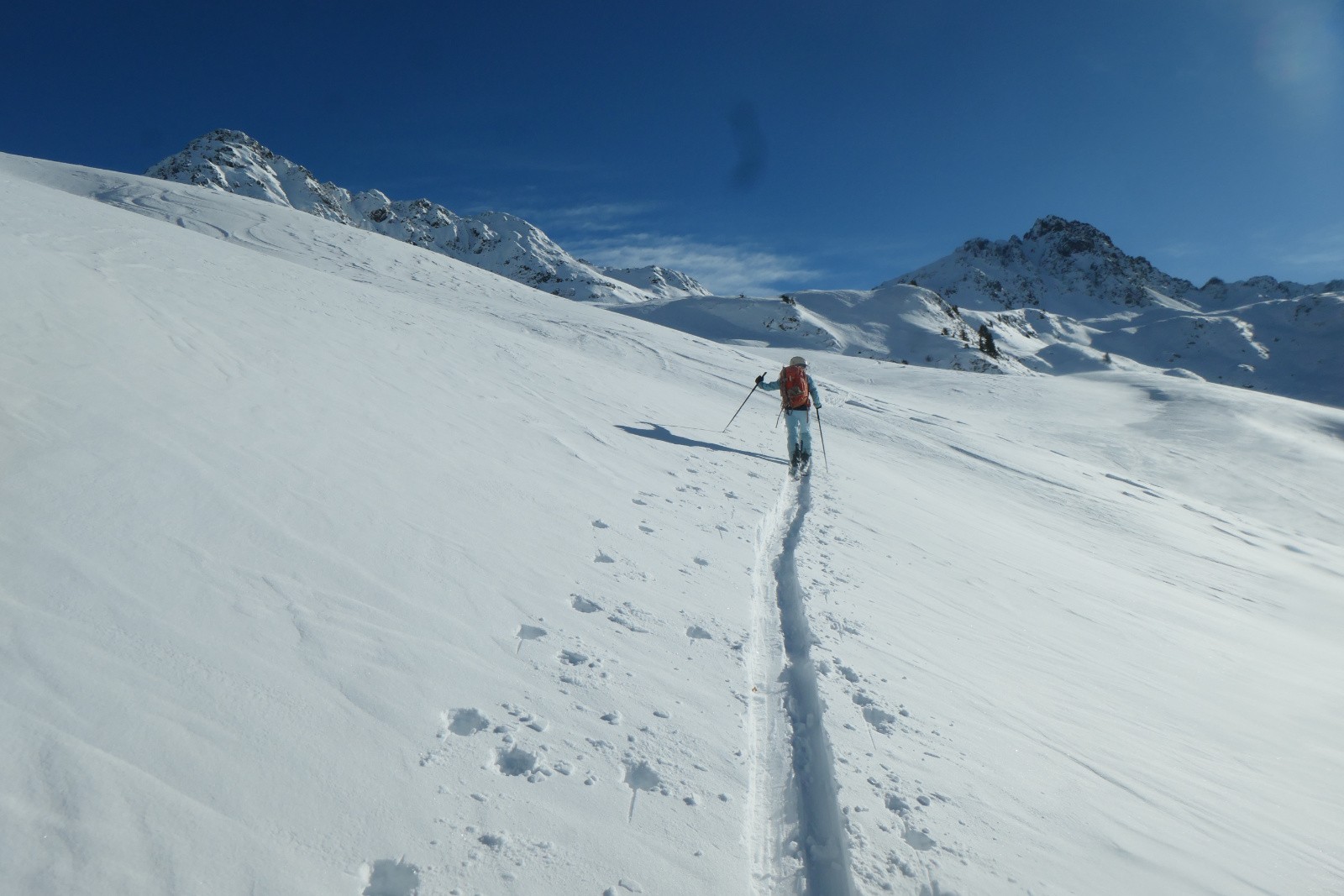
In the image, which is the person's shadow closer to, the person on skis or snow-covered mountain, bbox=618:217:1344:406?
the person on skis

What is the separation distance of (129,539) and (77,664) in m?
1.17

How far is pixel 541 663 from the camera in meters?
3.51

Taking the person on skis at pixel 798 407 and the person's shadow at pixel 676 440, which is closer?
the person's shadow at pixel 676 440

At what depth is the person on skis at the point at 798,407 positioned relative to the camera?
10133 millimetres

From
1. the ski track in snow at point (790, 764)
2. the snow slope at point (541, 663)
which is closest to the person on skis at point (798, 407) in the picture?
the snow slope at point (541, 663)

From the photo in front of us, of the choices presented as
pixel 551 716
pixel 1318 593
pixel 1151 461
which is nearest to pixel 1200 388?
pixel 1151 461

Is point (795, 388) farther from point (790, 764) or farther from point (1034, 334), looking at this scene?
point (1034, 334)

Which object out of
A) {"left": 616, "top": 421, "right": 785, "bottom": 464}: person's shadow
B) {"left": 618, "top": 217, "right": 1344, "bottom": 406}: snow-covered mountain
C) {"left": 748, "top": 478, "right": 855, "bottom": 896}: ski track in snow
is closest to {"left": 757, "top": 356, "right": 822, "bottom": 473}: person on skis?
{"left": 616, "top": 421, "right": 785, "bottom": 464}: person's shadow

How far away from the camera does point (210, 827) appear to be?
2123 mm

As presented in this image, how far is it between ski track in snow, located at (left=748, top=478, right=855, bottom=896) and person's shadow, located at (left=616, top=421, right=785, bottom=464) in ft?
16.1

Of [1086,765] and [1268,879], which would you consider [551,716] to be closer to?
[1086,765]

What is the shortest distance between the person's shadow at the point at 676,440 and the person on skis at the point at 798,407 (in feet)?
2.16

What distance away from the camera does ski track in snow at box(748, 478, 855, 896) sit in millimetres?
2637

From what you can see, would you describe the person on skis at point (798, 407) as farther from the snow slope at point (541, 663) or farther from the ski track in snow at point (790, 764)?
the ski track in snow at point (790, 764)
